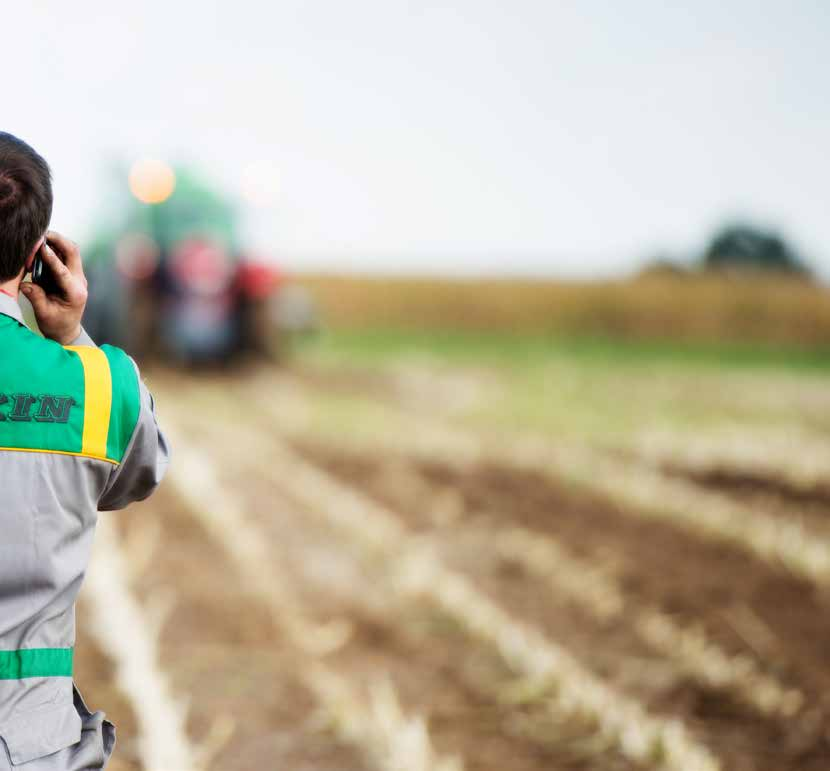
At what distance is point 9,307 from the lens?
1533mm

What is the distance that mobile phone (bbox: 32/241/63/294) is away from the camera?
1558 millimetres

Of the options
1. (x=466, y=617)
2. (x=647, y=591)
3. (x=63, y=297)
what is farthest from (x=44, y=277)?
(x=647, y=591)

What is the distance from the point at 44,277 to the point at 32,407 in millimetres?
183

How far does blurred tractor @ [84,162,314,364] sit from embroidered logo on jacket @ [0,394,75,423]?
11.7 metres

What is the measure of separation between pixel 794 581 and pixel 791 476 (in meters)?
2.42

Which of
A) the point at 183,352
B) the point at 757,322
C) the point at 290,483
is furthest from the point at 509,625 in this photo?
the point at 757,322

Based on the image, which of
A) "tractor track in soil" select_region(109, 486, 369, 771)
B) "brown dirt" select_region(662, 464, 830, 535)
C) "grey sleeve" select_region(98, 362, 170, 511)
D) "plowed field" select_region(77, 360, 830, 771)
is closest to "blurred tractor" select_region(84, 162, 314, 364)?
"plowed field" select_region(77, 360, 830, 771)

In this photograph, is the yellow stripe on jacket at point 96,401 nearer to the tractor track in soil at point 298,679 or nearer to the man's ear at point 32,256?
the man's ear at point 32,256

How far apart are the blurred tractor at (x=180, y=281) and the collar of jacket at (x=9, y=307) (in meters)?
11.7

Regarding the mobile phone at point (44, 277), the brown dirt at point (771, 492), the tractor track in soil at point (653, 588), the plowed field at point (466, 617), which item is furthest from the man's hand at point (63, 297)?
the brown dirt at point (771, 492)

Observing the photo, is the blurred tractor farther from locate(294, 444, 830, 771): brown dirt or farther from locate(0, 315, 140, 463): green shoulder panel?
locate(0, 315, 140, 463): green shoulder panel

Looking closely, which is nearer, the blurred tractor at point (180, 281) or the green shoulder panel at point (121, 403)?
the green shoulder panel at point (121, 403)

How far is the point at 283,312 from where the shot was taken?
14.3 metres

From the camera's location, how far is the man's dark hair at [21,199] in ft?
4.81
